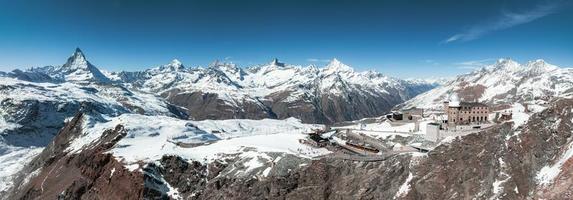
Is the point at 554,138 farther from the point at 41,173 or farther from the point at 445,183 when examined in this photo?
the point at 41,173

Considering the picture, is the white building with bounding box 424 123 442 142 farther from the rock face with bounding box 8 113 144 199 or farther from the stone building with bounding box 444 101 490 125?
the rock face with bounding box 8 113 144 199

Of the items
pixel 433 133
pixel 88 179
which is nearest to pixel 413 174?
pixel 433 133

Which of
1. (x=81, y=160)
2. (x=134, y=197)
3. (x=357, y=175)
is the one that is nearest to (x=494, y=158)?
(x=357, y=175)

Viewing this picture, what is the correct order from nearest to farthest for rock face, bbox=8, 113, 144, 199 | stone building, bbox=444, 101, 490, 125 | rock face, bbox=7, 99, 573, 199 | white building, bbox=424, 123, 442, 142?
rock face, bbox=7, 99, 573, 199 → white building, bbox=424, 123, 442, 142 → rock face, bbox=8, 113, 144, 199 → stone building, bbox=444, 101, 490, 125

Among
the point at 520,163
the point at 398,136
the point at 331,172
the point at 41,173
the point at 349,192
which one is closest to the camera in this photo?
the point at 520,163

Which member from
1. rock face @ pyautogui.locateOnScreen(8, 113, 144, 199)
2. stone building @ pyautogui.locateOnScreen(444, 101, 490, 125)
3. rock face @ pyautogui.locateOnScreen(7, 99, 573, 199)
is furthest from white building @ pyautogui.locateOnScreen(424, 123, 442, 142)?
rock face @ pyautogui.locateOnScreen(8, 113, 144, 199)

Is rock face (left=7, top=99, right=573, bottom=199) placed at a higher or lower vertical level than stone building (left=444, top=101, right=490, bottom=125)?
lower

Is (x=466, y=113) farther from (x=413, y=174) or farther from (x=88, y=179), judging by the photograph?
(x=88, y=179)
